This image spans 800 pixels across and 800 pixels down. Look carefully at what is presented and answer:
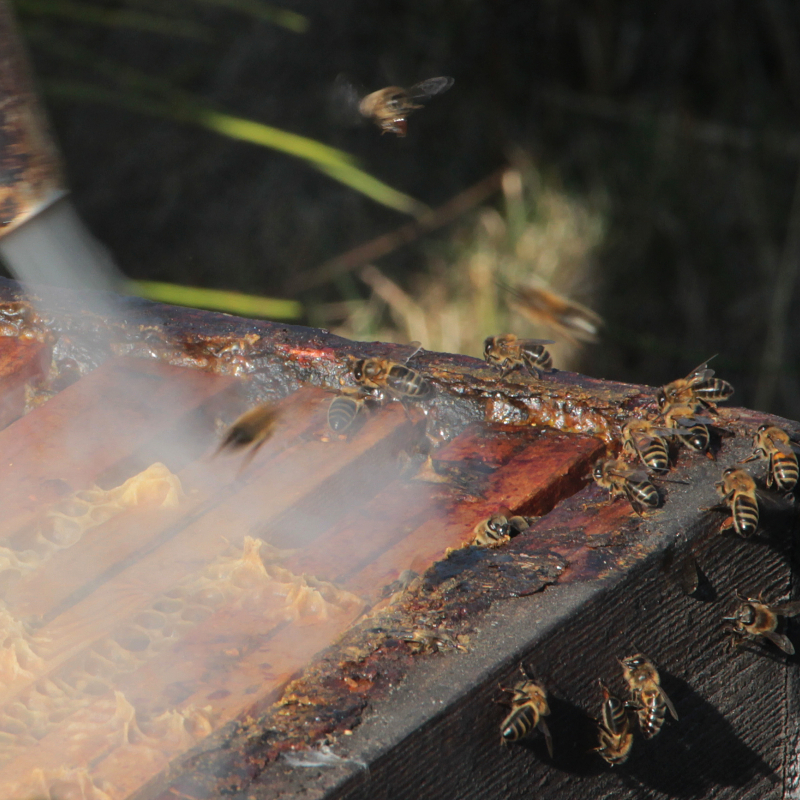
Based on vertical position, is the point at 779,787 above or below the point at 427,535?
below

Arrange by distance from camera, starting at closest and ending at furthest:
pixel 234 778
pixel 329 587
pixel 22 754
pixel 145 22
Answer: pixel 234 778, pixel 22 754, pixel 329 587, pixel 145 22

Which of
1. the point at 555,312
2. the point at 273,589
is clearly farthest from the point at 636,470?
the point at 555,312

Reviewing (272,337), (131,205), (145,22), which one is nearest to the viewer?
(272,337)

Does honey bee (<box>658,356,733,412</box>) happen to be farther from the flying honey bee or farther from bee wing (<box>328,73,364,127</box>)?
the flying honey bee

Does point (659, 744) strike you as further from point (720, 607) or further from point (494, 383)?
point (494, 383)

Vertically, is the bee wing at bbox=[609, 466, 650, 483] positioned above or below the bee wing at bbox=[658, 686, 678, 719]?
above

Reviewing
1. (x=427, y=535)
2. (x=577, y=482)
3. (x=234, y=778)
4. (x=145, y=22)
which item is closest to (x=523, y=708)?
(x=234, y=778)

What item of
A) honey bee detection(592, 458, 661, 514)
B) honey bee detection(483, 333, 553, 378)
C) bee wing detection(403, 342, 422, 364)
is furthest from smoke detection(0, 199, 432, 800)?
honey bee detection(592, 458, 661, 514)
